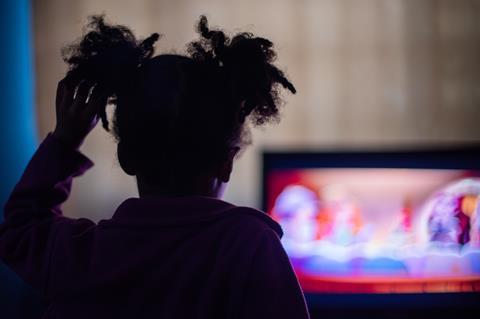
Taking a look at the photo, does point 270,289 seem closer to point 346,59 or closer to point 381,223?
point 381,223

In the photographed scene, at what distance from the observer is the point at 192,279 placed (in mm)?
630

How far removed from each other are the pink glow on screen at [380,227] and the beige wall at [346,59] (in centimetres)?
50

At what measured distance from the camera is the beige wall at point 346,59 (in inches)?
73.7

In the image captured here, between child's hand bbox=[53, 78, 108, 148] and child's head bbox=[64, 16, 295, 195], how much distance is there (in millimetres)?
15

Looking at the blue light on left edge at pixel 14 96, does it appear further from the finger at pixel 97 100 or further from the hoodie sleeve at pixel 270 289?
the hoodie sleeve at pixel 270 289

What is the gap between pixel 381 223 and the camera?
1387mm

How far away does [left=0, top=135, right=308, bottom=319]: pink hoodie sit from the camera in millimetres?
620

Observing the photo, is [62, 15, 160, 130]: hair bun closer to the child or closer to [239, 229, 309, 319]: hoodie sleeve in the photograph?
the child

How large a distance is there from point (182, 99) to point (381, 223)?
887mm

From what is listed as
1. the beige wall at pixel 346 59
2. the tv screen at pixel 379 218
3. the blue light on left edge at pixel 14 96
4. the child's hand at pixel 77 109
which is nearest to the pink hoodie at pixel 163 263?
the child's hand at pixel 77 109

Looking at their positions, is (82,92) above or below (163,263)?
above

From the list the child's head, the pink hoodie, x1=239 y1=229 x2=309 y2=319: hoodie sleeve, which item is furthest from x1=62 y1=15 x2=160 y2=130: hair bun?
x1=239 y1=229 x2=309 y2=319: hoodie sleeve

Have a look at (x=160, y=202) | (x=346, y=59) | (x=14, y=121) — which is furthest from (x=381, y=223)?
(x=14, y=121)

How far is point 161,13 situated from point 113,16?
0.18m
